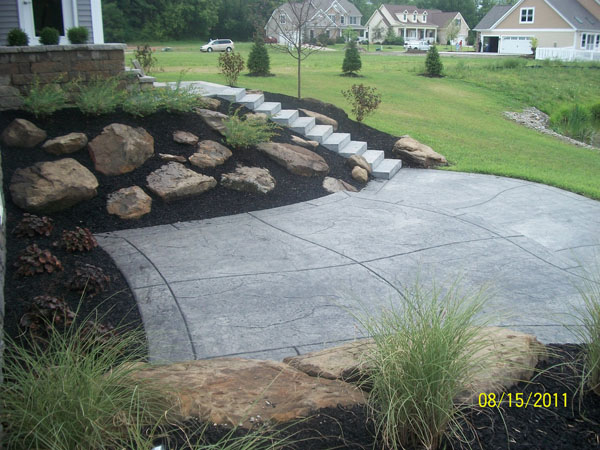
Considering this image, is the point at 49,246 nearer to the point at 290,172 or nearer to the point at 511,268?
the point at 290,172

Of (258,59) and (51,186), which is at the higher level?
(258,59)

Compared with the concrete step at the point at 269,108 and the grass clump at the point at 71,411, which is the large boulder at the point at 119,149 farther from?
the grass clump at the point at 71,411

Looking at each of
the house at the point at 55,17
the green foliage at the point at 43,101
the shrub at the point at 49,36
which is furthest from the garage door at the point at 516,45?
the green foliage at the point at 43,101

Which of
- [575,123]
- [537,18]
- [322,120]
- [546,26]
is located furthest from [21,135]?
[537,18]

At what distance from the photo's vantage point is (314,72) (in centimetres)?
2236

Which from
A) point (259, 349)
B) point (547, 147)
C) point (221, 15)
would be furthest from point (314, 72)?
point (221, 15)

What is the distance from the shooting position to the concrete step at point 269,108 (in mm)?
10070

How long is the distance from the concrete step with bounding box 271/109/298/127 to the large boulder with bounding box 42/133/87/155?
3653 mm

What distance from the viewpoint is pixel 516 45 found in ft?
156

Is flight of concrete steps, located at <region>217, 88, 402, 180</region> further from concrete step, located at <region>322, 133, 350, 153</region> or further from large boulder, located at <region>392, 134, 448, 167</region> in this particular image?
large boulder, located at <region>392, 134, 448, 167</region>

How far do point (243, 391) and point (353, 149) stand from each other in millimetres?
7139

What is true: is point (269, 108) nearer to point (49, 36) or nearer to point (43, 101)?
point (49, 36)

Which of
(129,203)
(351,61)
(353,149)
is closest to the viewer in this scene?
(129,203)

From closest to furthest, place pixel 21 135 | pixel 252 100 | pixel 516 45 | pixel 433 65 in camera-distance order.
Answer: pixel 21 135 → pixel 252 100 → pixel 433 65 → pixel 516 45
